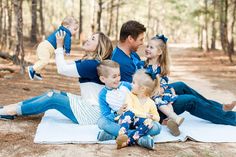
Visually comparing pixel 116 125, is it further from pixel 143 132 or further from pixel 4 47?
pixel 4 47

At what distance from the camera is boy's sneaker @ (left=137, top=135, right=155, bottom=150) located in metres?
4.59

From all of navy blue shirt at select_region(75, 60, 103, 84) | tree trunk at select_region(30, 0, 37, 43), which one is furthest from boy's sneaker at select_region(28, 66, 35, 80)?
tree trunk at select_region(30, 0, 37, 43)

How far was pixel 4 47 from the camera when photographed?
16.2 meters

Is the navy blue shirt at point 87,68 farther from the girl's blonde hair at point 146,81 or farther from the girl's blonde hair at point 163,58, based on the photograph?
the girl's blonde hair at point 163,58

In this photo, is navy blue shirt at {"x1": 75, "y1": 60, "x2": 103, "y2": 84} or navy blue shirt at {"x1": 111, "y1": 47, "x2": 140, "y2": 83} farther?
navy blue shirt at {"x1": 111, "y1": 47, "x2": 140, "y2": 83}

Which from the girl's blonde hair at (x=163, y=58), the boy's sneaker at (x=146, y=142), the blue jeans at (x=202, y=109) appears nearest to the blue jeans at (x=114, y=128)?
the boy's sneaker at (x=146, y=142)

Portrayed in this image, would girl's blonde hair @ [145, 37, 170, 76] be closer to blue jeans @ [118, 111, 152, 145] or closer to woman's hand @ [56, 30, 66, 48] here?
blue jeans @ [118, 111, 152, 145]

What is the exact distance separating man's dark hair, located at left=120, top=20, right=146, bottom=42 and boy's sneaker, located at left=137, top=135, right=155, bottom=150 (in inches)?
60.9

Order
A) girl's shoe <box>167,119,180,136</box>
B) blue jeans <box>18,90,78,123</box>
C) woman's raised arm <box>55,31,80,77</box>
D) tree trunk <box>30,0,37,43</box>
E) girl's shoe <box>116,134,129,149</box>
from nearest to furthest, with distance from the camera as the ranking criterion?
girl's shoe <box>116,134,129,149</box> → girl's shoe <box>167,119,180,136</box> → woman's raised arm <box>55,31,80,77</box> → blue jeans <box>18,90,78,123</box> → tree trunk <box>30,0,37,43</box>

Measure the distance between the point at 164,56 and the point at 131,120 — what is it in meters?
1.33

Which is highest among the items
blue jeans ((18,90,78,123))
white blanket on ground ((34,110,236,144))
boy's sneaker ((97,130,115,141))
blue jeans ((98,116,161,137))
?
blue jeans ((18,90,78,123))

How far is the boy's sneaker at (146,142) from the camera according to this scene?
4586 mm

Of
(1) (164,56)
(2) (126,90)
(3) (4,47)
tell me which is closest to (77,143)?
(2) (126,90)

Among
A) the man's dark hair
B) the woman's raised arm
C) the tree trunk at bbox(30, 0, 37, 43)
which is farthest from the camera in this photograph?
the tree trunk at bbox(30, 0, 37, 43)
